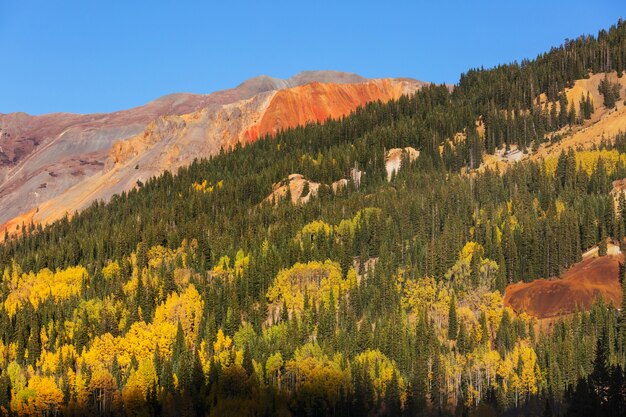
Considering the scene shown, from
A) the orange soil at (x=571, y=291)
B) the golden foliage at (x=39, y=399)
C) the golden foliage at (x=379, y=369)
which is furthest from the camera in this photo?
the orange soil at (x=571, y=291)

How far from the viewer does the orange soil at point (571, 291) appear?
180 meters

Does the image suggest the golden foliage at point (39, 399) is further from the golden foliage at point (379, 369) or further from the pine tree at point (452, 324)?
Result: the pine tree at point (452, 324)

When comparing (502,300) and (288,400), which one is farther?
(502,300)

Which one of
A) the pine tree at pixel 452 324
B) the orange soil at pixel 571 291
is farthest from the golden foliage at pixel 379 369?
the orange soil at pixel 571 291

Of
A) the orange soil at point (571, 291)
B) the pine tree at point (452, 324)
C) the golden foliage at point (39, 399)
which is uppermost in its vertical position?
the orange soil at point (571, 291)

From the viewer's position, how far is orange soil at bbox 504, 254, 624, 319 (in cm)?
17988

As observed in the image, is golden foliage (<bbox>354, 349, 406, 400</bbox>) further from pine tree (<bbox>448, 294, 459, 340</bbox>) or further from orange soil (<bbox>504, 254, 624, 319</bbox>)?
orange soil (<bbox>504, 254, 624, 319</bbox>)

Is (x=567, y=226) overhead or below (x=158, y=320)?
overhead

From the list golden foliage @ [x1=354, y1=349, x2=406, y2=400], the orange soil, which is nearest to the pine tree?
the orange soil

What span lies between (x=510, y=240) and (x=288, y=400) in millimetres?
60603

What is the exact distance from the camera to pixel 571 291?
182500 mm

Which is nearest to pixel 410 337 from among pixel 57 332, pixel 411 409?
pixel 411 409

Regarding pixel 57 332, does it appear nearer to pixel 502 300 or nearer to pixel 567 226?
pixel 502 300

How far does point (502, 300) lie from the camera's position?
188m
